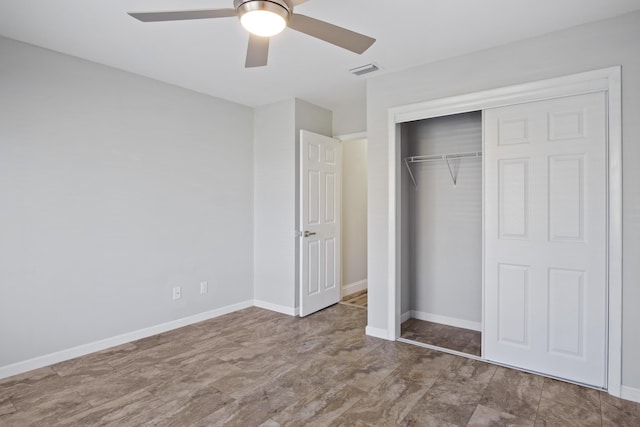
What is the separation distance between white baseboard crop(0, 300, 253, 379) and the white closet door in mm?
2897

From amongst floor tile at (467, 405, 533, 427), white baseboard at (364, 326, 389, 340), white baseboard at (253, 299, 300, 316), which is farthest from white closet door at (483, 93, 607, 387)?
white baseboard at (253, 299, 300, 316)

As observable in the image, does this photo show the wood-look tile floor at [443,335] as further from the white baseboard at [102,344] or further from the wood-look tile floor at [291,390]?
the white baseboard at [102,344]

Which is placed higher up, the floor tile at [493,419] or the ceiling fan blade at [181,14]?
the ceiling fan blade at [181,14]

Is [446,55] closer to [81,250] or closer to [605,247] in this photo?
[605,247]

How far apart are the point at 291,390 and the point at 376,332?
4.19 ft

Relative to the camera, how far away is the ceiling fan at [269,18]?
1714mm

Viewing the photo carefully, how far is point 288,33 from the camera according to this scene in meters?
2.70

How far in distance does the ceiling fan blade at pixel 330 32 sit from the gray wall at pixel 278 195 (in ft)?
7.68

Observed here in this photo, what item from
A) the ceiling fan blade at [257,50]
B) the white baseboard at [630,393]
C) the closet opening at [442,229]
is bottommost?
the white baseboard at [630,393]

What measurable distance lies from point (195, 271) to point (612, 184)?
3.81 m

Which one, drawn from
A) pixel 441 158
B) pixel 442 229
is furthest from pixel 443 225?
pixel 441 158

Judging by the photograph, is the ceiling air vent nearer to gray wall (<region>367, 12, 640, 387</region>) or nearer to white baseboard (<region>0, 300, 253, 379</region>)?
gray wall (<region>367, 12, 640, 387</region>)

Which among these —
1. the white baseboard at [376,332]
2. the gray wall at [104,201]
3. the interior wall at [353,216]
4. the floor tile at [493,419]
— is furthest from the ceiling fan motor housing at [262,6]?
the interior wall at [353,216]

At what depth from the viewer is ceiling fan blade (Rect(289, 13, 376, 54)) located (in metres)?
1.86
